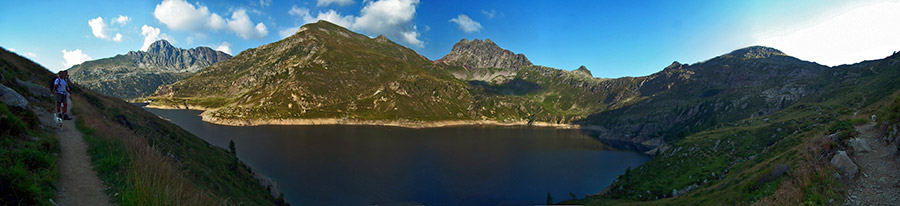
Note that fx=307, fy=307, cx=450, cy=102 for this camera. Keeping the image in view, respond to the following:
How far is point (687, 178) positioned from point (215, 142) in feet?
419

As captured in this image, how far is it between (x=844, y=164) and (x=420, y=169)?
75.9 meters

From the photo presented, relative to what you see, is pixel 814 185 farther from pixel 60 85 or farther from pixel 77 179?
pixel 60 85

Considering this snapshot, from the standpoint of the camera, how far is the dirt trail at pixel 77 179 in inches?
258

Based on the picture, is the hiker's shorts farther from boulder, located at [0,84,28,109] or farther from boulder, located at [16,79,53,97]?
boulder, located at [16,79,53,97]

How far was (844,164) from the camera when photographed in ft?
45.2

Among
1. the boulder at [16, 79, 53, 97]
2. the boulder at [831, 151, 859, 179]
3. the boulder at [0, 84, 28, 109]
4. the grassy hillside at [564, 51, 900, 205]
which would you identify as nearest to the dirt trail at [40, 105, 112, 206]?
the boulder at [0, 84, 28, 109]

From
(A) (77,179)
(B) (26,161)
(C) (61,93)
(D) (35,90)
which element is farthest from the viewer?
(D) (35,90)

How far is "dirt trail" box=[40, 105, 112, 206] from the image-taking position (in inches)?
258

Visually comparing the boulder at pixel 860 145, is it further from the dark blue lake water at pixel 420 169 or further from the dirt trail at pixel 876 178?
the dark blue lake water at pixel 420 169

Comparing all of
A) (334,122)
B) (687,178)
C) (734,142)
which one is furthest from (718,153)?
(334,122)

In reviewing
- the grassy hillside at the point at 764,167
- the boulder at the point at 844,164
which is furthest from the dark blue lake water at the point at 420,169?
the boulder at the point at 844,164

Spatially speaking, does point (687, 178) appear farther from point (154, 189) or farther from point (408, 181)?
point (154, 189)

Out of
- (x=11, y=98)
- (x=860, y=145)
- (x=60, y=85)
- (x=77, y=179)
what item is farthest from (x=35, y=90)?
(x=860, y=145)

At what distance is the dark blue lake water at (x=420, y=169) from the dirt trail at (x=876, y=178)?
50.6 m
